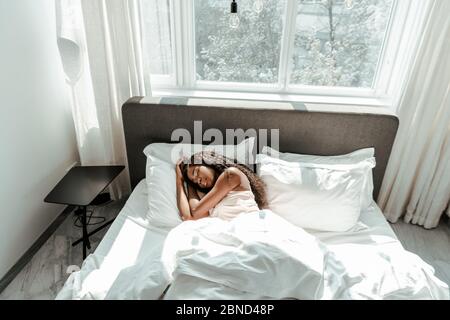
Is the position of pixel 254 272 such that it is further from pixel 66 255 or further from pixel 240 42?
pixel 240 42

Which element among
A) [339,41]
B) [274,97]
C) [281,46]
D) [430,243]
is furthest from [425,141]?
A: [281,46]

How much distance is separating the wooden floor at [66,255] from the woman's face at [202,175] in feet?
2.91

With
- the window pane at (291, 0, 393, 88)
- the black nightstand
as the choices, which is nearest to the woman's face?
the black nightstand

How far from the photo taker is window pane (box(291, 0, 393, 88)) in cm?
213

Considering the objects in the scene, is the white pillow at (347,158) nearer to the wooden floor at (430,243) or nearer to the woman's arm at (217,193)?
the woman's arm at (217,193)

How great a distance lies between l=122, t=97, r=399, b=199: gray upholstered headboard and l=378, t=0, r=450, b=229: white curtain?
223 millimetres

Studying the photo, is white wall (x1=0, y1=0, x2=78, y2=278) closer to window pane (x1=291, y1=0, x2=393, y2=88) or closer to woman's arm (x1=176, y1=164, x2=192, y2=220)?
woman's arm (x1=176, y1=164, x2=192, y2=220)

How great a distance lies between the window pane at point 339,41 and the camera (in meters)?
2.13

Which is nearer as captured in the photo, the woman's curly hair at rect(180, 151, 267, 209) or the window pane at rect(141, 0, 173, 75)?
the woman's curly hair at rect(180, 151, 267, 209)

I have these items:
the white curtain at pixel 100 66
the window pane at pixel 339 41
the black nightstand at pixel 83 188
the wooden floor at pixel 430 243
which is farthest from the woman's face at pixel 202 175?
the wooden floor at pixel 430 243

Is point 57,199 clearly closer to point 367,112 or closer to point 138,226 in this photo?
point 138,226
